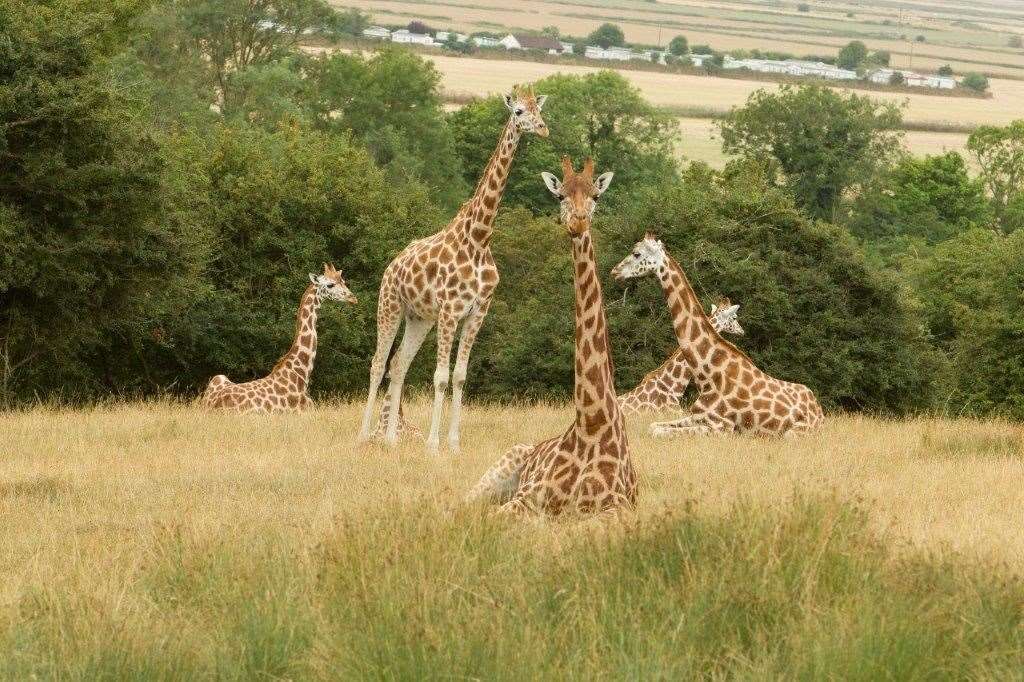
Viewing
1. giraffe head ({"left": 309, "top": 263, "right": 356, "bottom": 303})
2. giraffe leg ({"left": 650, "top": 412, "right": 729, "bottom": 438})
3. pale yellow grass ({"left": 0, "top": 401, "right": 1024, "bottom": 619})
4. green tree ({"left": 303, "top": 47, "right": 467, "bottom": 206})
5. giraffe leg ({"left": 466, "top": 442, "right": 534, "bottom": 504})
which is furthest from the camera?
green tree ({"left": 303, "top": 47, "right": 467, "bottom": 206})

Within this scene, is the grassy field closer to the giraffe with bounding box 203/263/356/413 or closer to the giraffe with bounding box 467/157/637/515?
the giraffe with bounding box 467/157/637/515

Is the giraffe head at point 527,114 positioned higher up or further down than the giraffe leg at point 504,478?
higher up

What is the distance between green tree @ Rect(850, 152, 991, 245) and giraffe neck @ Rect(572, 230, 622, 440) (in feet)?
237

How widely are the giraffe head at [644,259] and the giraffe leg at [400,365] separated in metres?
2.42

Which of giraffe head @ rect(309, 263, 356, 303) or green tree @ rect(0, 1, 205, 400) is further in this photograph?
green tree @ rect(0, 1, 205, 400)

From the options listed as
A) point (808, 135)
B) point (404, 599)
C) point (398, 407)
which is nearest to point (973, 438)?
point (398, 407)

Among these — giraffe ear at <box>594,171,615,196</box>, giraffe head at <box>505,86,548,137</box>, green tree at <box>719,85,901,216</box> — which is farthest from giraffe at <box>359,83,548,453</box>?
green tree at <box>719,85,901,216</box>

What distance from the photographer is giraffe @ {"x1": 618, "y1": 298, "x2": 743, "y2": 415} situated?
64.4 ft

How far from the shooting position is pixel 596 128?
85938mm

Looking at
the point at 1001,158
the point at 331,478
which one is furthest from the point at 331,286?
the point at 1001,158

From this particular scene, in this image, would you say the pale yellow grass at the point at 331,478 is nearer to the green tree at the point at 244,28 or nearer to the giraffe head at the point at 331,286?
the giraffe head at the point at 331,286

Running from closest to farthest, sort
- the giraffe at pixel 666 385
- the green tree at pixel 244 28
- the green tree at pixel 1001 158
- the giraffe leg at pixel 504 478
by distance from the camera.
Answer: the giraffe leg at pixel 504 478, the giraffe at pixel 666 385, the green tree at pixel 244 28, the green tree at pixel 1001 158

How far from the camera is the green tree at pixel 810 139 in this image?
270 ft

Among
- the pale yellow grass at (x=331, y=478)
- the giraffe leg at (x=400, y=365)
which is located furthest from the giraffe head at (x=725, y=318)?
the giraffe leg at (x=400, y=365)
